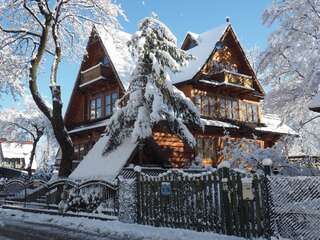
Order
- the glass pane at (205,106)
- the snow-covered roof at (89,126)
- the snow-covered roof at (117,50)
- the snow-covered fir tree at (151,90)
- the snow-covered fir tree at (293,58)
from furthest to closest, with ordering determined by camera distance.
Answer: the snow-covered roof at (89,126), the glass pane at (205,106), the snow-covered roof at (117,50), the snow-covered fir tree at (293,58), the snow-covered fir tree at (151,90)

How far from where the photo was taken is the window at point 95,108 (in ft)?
102

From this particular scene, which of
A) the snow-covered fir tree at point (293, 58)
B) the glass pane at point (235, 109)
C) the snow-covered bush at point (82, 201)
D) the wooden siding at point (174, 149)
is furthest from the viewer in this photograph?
the glass pane at point (235, 109)

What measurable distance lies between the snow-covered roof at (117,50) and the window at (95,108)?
12.8ft

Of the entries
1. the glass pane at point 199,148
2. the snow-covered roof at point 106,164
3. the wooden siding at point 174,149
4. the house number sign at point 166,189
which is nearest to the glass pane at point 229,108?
the glass pane at point 199,148

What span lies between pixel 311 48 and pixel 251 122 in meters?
8.25

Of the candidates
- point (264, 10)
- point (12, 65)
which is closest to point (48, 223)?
point (12, 65)

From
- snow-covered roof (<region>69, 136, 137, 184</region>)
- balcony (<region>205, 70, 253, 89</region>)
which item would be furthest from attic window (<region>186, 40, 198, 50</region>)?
snow-covered roof (<region>69, 136, 137, 184</region>)

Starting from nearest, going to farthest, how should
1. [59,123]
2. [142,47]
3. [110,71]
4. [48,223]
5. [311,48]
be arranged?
[48,223] < [142,47] < [59,123] < [311,48] < [110,71]

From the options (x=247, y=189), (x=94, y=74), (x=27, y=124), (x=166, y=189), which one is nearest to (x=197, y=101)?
(x=94, y=74)

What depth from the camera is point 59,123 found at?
73.6 feet

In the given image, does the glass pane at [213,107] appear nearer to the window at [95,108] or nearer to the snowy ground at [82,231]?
the window at [95,108]

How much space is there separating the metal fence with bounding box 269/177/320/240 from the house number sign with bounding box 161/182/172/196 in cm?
352

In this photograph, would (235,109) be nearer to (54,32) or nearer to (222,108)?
(222,108)

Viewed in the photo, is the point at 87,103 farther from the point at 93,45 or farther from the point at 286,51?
the point at 286,51
